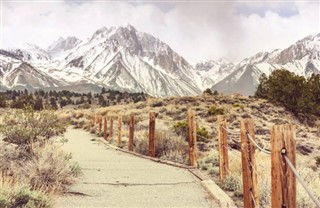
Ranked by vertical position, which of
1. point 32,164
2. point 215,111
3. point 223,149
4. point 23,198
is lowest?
point 23,198

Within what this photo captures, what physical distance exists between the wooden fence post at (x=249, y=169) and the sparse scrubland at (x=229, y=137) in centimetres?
72

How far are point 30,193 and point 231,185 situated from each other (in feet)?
14.5

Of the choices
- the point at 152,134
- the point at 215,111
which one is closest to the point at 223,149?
the point at 152,134

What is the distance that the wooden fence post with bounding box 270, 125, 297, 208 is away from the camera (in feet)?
15.2

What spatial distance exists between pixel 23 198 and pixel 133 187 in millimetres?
3485

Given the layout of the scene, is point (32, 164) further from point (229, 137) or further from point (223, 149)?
point (229, 137)

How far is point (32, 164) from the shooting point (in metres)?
9.07

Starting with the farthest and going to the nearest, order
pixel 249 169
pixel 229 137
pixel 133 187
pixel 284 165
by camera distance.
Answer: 1. pixel 229 137
2. pixel 133 187
3. pixel 249 169
4. pixel 284 165

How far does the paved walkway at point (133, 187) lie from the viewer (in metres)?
8.09

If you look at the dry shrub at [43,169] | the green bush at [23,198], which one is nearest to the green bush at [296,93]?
the dry shrub at [43,169]

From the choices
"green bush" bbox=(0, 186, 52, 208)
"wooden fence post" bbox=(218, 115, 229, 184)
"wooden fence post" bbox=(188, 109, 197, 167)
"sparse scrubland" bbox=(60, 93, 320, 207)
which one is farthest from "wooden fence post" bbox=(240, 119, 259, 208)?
"wooden fence post" bbox=(188, 109, 197, 167)

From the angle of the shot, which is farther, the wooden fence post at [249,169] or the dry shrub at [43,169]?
the dry shrub at [43,169]

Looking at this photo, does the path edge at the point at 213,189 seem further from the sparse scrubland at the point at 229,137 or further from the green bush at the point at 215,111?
the green bush at the point at 215,111

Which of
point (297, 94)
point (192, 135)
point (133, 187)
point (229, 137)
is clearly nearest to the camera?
point (133, 187)
